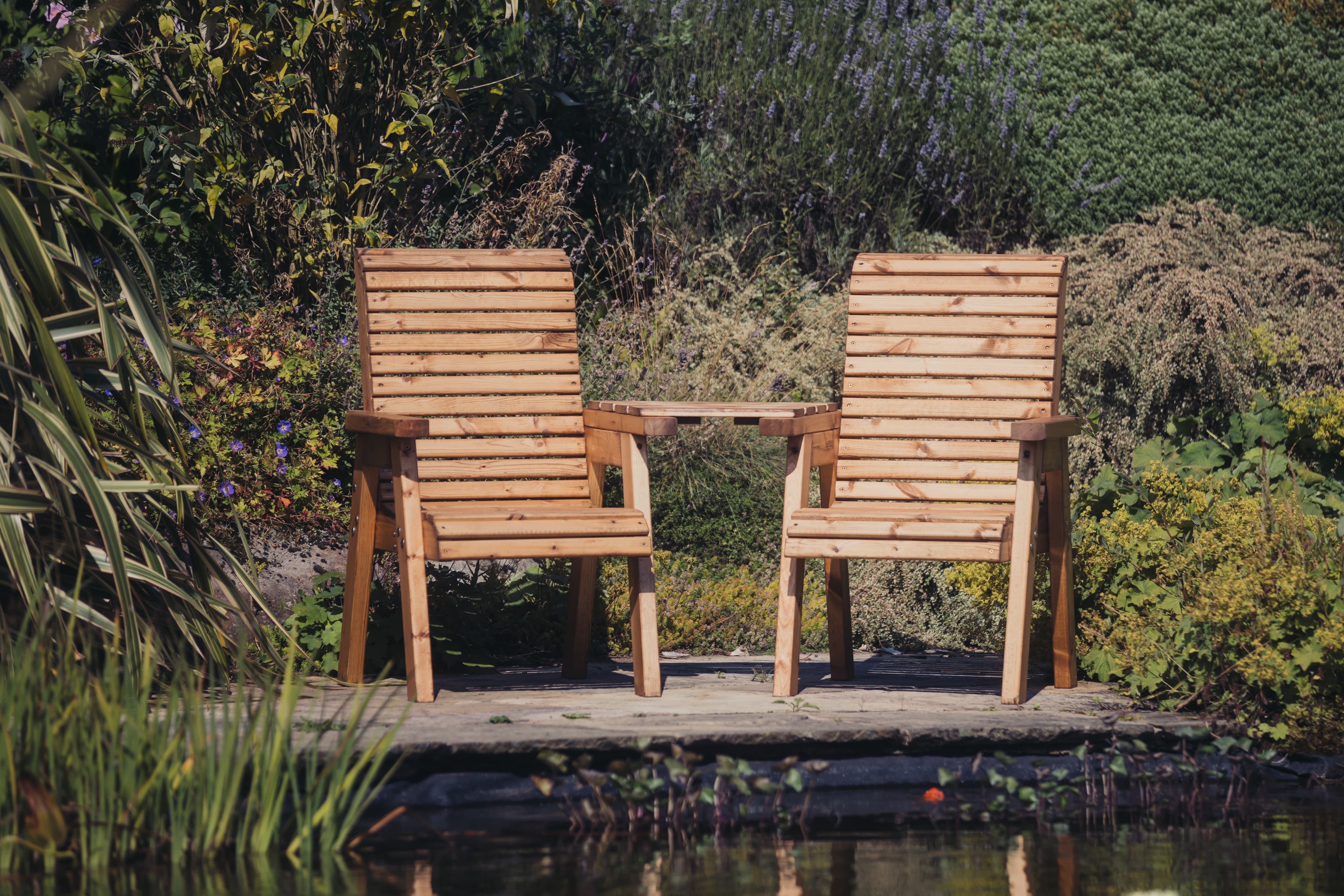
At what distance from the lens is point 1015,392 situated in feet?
14.6

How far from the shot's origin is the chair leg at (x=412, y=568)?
3762mm

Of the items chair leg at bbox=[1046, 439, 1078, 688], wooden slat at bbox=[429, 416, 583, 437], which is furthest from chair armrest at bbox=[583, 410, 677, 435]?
chair leg at bbox=[1046, 439, 1078, 688]

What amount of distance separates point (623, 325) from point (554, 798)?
12.2ft

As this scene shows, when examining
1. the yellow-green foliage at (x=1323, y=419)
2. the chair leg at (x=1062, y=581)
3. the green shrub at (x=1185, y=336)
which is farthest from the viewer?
the green shrub at (x=1185, y=336)

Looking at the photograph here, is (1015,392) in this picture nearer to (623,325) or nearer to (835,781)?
(835,781)

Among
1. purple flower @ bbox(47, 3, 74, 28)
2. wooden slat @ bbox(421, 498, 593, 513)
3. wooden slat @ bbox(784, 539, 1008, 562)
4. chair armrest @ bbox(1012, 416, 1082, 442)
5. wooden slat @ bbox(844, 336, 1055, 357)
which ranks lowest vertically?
wooden slat @ bbox(784, 539, 1008, 562)

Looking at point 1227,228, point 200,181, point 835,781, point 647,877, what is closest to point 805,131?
point 1227,228

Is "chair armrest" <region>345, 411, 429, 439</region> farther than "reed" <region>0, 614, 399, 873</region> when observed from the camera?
Yes

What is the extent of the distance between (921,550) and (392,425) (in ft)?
4.73

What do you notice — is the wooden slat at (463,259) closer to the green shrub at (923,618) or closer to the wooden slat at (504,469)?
the wooden slat at (504,469)

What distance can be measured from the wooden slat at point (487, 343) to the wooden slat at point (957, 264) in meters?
0.97

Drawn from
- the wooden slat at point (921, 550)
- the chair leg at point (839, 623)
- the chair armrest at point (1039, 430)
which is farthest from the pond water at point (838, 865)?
the chair leg at point (839, 623)

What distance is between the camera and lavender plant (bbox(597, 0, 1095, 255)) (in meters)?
7.90

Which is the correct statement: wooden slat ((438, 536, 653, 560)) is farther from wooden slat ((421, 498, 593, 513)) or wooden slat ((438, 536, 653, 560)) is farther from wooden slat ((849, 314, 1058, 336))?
wooden slat ((849, 314, 1058, 336))
